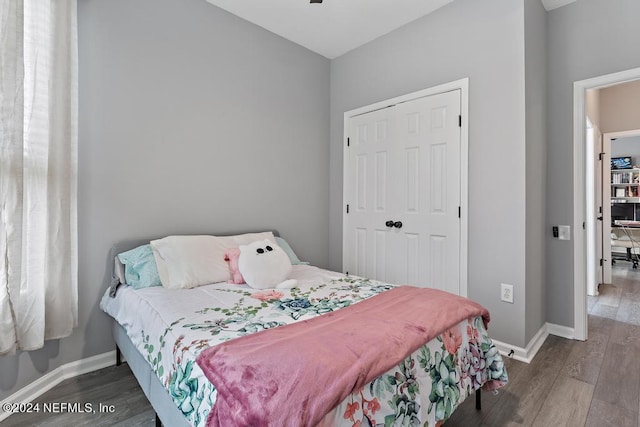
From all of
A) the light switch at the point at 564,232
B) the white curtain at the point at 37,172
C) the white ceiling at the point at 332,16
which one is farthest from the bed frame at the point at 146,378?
the white ceiling at the point at 332,16

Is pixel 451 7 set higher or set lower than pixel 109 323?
higher

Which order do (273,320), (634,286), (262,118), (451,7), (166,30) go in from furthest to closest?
(634,286) → (262,118) → (451,7) → (166,30) → (273,320)

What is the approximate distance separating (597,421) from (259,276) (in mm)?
1966

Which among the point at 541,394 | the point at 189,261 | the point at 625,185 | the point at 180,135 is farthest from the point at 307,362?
the point at 625,185

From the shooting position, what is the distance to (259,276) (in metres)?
2.00

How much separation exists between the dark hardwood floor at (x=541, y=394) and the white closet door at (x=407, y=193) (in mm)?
804

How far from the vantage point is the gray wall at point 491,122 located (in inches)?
88.4

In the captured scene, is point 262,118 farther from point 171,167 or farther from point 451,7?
point 451,7

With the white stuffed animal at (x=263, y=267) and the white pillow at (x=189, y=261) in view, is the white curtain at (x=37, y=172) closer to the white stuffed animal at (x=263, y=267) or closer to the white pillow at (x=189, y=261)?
the white pillow at (x=189, y=261)

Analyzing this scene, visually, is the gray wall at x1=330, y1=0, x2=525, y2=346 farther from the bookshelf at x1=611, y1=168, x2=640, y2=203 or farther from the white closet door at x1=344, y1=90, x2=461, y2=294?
the bookshelf at x1=611, y1=168, x2=640, y2=203

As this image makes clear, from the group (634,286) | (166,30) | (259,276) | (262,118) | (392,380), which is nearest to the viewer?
(392,380)

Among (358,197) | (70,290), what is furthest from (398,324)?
(358,197)

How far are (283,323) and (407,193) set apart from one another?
6.22 ft

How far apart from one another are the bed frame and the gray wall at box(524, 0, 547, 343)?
3.73ft
